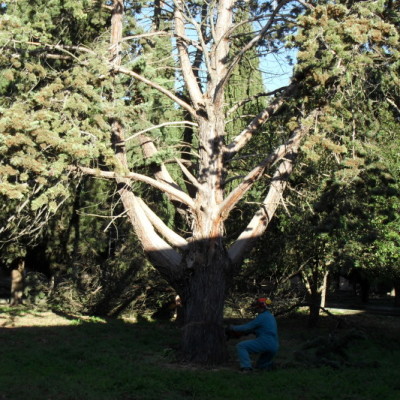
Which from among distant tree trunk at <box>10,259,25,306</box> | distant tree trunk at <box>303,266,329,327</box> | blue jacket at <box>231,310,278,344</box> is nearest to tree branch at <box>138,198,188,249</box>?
blue jacket at <box>231,310,278,344</box>

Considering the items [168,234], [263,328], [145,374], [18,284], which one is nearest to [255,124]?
[168,234]

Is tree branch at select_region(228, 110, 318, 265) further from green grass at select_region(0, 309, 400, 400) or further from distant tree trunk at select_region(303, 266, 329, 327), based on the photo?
distant tree trunk at select_region(303, 266, 329, 327)

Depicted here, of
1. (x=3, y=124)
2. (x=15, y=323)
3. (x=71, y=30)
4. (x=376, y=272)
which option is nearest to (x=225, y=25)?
(x=71, y=30)

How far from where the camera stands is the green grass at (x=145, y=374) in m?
7.30

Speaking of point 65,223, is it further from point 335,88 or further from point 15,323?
point 335,88

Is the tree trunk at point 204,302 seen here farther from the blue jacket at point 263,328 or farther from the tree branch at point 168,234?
the blue jacket at point 263,328

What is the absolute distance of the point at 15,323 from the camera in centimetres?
1389

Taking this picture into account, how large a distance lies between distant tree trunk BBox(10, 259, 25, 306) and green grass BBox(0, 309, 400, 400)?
260 inches

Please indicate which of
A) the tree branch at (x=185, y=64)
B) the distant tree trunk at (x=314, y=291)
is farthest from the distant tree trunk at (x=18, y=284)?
the tree branch at (x=185, y=64)

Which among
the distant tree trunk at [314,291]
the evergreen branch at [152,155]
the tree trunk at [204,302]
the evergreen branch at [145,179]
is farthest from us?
the distant tree trunk at [314,291]

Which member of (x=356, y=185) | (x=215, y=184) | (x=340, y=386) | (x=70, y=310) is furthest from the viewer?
(x=70, y=310)

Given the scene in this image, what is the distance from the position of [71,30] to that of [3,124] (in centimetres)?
493

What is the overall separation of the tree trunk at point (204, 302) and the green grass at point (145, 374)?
348 millimetres

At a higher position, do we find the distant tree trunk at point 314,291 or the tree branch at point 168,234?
the tree branch at point 168,234
